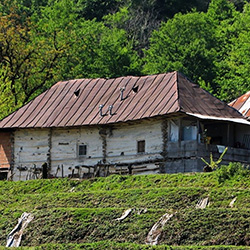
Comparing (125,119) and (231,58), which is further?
(231,58)

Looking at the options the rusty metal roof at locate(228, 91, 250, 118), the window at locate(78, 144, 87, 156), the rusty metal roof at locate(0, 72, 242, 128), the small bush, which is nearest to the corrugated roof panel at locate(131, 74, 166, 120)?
the rusty metal roof at locate(0, 72, 242, 128)

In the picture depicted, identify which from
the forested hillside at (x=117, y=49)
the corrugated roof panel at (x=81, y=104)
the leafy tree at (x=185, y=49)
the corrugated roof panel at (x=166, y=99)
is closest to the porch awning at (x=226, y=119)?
the corrugated roof panel at (x=166, y=99)

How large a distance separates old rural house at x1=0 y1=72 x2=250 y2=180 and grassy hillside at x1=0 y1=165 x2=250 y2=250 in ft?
16.9

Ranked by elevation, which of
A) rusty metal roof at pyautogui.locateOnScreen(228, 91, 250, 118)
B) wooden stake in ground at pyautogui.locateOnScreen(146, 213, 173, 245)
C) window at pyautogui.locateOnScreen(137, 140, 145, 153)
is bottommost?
wooden stake in ground at pyautogui.locateOnScreen(146, 213, 173, 245)

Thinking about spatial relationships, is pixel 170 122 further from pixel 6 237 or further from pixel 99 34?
pixel 99 34

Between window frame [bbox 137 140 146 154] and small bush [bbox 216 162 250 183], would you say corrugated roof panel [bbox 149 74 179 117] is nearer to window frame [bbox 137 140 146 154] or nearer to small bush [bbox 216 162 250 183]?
window frame [bbox 137 140 146 154]

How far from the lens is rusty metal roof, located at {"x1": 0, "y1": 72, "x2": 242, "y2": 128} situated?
51.8m

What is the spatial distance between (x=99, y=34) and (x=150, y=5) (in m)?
14.1

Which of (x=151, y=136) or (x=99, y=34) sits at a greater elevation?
(x=99, y=34)

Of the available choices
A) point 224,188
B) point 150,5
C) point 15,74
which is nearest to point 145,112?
point 224,188

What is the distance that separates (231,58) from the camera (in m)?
79.9

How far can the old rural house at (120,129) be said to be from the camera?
5100cm

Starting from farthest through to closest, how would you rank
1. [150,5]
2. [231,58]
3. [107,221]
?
[150,5], [231,58], [107,221]

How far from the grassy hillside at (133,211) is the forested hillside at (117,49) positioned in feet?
66.4
